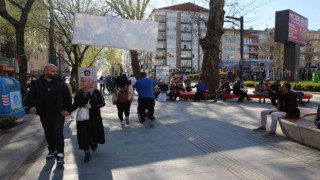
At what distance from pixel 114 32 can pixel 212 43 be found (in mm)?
8289

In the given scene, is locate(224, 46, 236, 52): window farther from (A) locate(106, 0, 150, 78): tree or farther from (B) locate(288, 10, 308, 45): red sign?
(A) locate(106, 0, 150, 78): tree

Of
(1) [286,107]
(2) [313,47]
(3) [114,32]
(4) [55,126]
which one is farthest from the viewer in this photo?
(2) [313,47]

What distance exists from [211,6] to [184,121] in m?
10.6

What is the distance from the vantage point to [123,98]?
9945 millimetres

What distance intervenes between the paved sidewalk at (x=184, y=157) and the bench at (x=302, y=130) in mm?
130

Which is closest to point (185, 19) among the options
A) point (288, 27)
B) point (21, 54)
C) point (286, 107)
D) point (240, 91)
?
point (288, 27)

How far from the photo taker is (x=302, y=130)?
6.75 meters

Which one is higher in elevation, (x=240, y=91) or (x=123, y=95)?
(x=123, y=95)

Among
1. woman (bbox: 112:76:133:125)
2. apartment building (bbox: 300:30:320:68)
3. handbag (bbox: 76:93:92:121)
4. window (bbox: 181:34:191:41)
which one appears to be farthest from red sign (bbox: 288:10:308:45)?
apartment building (bbox: 300:30:320:68)

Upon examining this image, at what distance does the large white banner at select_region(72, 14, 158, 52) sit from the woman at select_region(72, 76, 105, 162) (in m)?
6.35

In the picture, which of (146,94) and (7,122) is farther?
(146,94)

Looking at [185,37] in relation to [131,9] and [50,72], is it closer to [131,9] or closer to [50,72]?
[131,9]

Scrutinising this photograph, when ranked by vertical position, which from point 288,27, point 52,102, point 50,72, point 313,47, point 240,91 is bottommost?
point 240,91

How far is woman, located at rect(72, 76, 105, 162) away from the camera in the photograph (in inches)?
240
